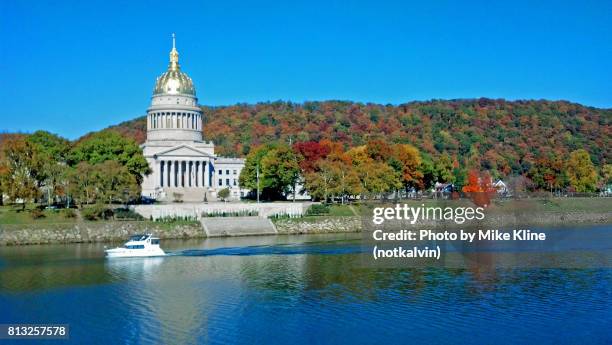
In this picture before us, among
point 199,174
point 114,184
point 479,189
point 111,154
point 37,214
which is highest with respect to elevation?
point 111,154

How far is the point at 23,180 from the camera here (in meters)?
70.1

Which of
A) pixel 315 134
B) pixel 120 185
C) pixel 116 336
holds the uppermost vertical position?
pixel 315 134

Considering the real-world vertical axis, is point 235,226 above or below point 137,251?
above

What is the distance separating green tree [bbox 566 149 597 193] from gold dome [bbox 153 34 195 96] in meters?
61.4

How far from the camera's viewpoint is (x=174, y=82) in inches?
4439

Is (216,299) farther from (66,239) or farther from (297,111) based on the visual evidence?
(297,111)

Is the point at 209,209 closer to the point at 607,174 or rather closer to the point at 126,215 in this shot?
the point at 126,215

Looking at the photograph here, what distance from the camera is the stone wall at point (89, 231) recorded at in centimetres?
6444

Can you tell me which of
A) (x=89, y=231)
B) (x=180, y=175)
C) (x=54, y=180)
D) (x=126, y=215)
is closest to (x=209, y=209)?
(x=126, y=215)

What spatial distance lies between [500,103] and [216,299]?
172 meters

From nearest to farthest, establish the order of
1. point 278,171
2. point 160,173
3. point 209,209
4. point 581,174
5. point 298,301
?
point 298,301 → point 209,209 → point 278,171 → point 160,173 → point 581,174

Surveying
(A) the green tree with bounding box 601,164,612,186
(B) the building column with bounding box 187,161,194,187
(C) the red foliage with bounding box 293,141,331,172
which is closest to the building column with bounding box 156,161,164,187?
(B) the building column with bounding box 187,161,194,187

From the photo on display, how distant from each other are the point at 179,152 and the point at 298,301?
71928 millimetres

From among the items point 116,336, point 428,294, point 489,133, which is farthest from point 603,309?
point 489,133
